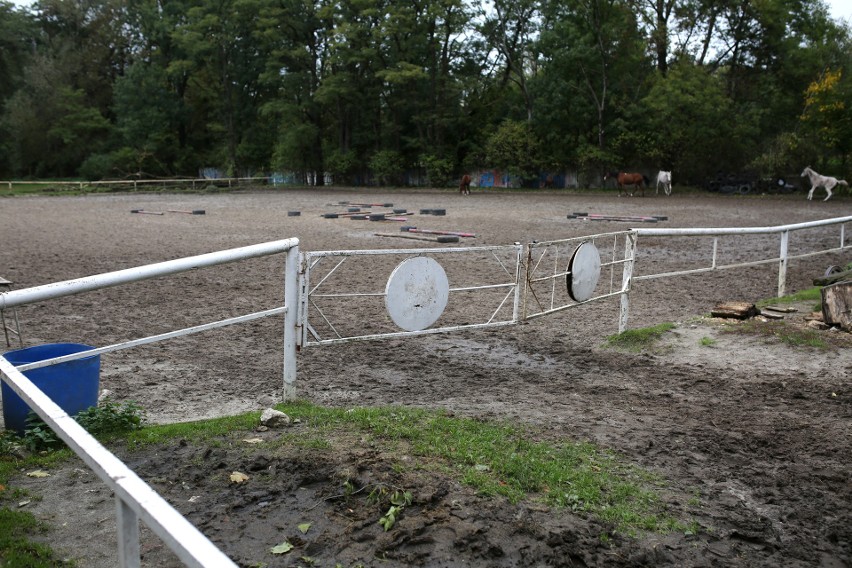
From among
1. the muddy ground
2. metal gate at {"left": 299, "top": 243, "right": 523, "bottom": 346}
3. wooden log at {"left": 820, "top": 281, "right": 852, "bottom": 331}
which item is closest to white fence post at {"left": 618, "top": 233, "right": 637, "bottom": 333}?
the muddy ground

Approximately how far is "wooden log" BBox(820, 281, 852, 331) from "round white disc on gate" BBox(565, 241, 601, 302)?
A: 2.27 meters

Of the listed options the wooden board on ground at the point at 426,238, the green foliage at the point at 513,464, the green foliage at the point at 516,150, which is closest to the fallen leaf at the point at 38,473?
the green foliage at the point at 513,464

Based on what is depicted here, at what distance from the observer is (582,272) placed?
727cm

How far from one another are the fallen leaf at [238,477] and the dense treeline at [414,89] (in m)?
36.7

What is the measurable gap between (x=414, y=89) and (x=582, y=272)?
42.0 metres

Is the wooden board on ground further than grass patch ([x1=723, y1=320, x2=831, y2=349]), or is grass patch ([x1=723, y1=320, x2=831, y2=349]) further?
the wooden board on ground

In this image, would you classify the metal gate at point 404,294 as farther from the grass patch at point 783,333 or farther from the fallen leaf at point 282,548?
the grass patch at point 783,333

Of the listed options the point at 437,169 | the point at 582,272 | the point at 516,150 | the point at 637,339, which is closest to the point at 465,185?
the point at 516,150

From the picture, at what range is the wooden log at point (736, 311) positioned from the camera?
7.83m

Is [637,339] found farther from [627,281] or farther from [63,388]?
[63,388]

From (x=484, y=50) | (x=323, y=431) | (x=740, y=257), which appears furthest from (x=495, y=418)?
(x=484, y=50)

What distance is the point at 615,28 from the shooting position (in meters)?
41.1

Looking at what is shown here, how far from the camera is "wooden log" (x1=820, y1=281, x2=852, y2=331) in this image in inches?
278

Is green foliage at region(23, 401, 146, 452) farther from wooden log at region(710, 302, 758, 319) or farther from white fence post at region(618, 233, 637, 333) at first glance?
wooden log at region(710, 302, 758, 319)
